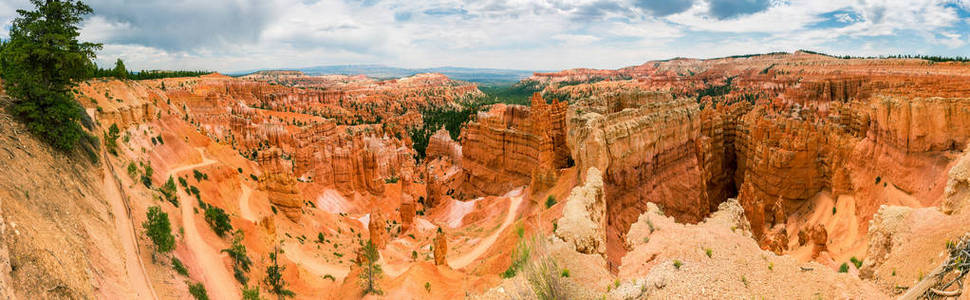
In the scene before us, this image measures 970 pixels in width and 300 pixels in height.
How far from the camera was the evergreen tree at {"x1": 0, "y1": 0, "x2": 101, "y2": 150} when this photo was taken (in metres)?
13.9

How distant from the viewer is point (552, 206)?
1944 cm

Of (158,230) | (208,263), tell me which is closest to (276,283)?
(208,263)

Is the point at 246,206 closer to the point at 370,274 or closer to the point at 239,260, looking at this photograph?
the point at 239,260

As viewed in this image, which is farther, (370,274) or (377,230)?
(377,230)

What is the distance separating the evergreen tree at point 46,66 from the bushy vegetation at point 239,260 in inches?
274

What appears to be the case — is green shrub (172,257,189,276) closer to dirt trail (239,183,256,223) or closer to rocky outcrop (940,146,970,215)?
dirt trail (239,183,256,223)

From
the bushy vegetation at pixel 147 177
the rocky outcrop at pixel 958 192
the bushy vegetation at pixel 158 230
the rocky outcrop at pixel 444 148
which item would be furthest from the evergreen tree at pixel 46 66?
the rocky outcrop at pixel 444 148

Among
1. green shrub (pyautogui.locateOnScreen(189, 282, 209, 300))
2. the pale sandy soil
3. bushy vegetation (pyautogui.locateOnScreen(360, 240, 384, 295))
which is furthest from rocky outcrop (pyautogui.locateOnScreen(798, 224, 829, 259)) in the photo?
the pale sandy soil

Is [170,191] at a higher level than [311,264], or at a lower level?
higher

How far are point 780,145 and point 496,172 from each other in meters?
21.0

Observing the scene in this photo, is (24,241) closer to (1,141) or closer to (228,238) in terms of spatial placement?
(1,141)

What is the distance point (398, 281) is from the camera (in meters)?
18.0

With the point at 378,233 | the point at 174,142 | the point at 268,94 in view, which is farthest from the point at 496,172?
the point at 268,94

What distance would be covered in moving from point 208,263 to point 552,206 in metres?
15.1
